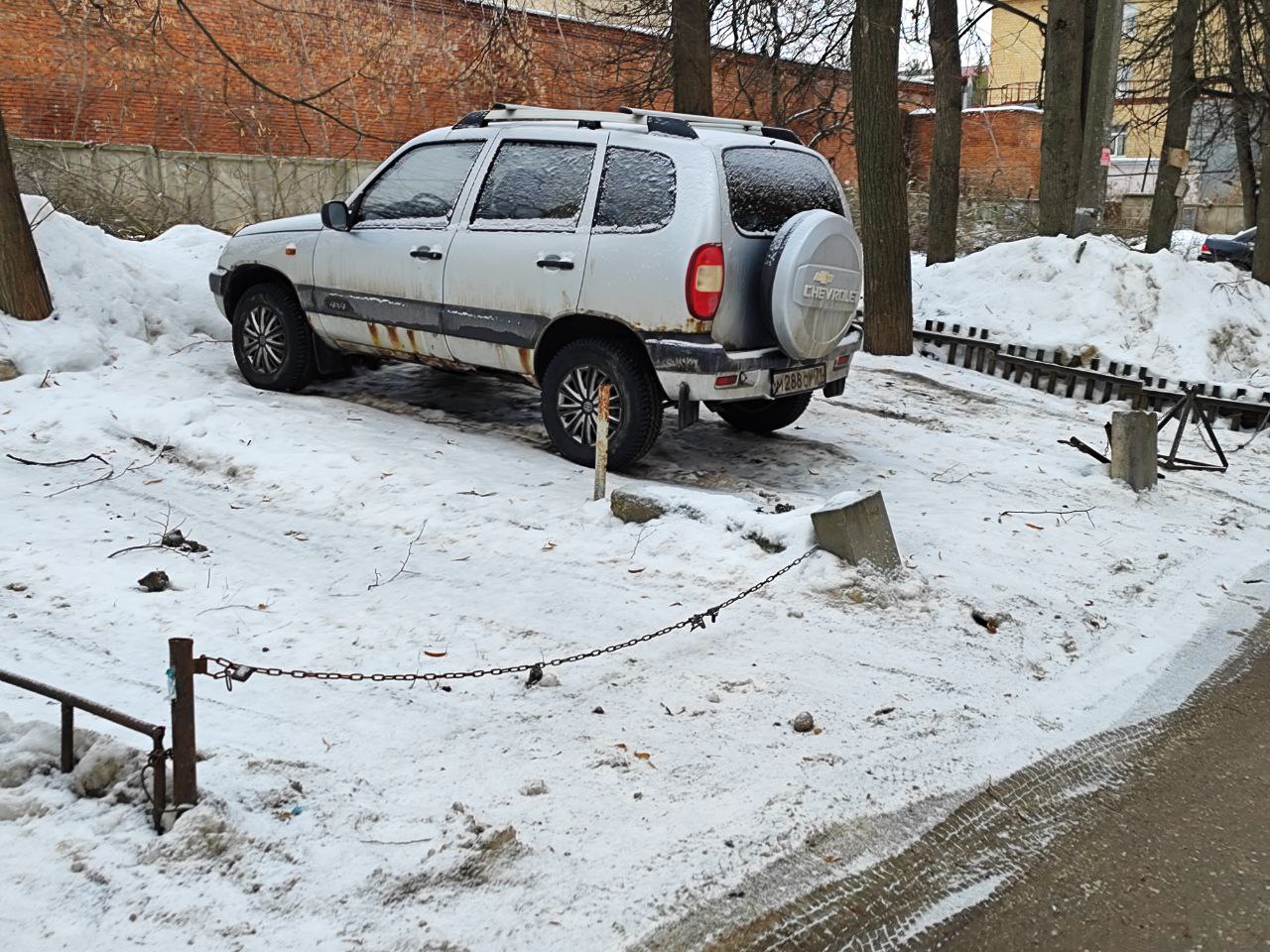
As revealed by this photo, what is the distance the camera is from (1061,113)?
13984 millimetres

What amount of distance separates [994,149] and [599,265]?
2691 centimetres

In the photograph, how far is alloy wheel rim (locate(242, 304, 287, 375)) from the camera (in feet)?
26.8

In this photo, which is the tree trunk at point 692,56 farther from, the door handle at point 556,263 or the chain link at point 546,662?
the chain link at point 546,662

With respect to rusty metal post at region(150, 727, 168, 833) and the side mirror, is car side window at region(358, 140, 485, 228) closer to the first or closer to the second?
the side mirror

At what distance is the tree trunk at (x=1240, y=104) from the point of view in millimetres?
16344

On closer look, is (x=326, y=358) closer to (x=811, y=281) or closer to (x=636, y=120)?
(x=636, y=120)

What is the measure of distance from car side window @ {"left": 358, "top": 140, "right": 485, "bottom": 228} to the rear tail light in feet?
6.52

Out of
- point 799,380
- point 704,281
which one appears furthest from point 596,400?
point 799,380

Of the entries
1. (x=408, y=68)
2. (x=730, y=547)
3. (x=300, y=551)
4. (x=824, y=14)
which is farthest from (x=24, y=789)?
(x=408, y=68)

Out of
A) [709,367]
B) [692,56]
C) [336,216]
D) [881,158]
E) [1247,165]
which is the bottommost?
[709,367]

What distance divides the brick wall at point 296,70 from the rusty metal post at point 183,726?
13.6 metres

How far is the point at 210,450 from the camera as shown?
680 cm

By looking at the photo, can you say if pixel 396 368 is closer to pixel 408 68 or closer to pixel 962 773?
pixel 962 773

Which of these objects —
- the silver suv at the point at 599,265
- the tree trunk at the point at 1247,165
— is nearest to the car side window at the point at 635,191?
the silver suv at the point at 599,265
